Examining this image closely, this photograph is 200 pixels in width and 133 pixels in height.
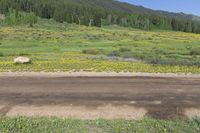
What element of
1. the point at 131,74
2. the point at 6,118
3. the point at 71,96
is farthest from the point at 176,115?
the point at 131,74

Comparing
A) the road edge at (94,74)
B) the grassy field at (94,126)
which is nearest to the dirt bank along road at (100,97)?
the grassy field at (94,126)

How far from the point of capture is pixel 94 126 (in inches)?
511

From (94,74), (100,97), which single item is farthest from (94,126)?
(94,74)

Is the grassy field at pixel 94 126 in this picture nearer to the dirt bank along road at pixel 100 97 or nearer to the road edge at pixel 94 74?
the dirt bank along road at pixel 100 97

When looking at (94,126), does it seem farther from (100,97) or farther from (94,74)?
(94,74)

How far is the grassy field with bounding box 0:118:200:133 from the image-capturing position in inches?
492

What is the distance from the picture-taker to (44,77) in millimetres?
22922

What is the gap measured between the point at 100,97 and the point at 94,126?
446 centimetres

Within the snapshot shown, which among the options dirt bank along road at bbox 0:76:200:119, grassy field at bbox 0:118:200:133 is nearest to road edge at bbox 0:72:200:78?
dirt bank along road at bbox 0:76:200:119

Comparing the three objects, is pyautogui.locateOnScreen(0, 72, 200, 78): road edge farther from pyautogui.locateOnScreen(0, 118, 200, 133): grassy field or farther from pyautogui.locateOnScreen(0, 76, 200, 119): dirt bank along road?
pyautogui.locateOnScreen(0, 118, 200, 133): grassy field

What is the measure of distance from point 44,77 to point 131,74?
219 inches

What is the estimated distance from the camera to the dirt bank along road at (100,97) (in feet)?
49.2

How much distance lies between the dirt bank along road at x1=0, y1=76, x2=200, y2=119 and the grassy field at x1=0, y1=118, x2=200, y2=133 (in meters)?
1.01

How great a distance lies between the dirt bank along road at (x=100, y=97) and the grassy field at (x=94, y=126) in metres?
1.01
